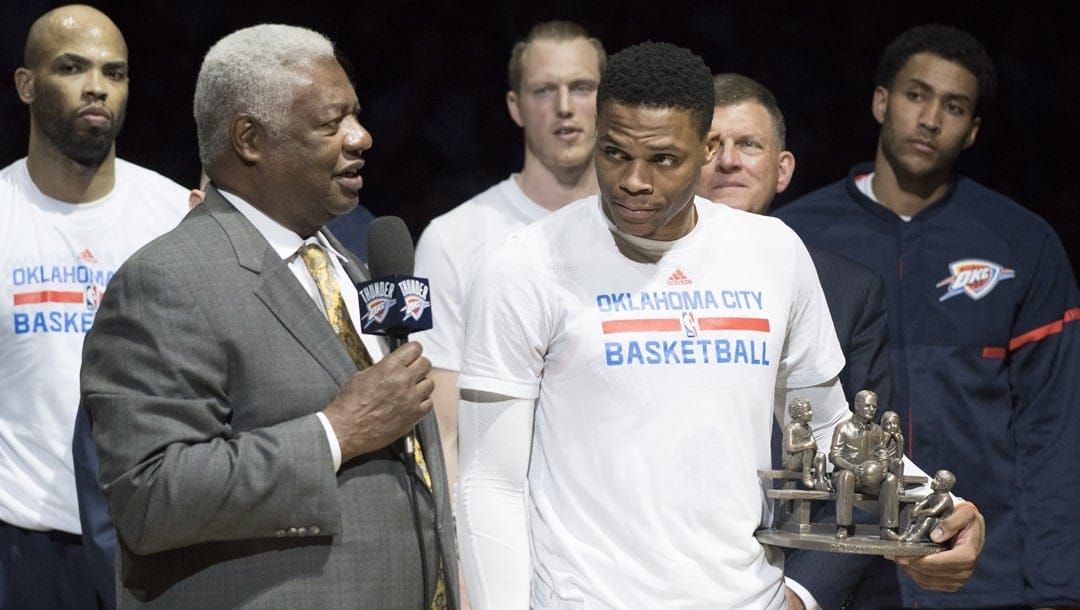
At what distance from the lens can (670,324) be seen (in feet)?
7.18

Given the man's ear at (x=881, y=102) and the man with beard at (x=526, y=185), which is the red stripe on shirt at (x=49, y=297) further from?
the man's ear at (x=881, y=102)

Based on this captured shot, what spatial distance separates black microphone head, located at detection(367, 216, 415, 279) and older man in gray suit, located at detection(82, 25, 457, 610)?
0.09 metres

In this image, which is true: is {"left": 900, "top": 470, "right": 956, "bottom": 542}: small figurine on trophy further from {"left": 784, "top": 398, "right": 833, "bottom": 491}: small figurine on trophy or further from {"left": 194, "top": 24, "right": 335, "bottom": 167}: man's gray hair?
{"left": 194, "top": 24, "right": 335, "bottom": 167}: man's gray hair

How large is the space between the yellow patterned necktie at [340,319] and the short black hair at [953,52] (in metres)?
1.89

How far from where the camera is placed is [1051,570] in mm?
3473

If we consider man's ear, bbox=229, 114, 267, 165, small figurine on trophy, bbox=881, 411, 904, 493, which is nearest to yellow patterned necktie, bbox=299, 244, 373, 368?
man's ear, bbox=229, 114, 267, 165

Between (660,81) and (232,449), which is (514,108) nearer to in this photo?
(660,81)

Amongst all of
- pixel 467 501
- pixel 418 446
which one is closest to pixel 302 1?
pixel 418 446

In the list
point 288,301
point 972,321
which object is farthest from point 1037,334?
point 288,301

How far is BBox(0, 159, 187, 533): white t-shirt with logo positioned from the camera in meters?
3.48

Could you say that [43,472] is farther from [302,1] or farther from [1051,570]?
[1051,570]

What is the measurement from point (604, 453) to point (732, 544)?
0.22 meters

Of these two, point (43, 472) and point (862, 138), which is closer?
point (43, 472)

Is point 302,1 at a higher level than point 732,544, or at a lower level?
higher
